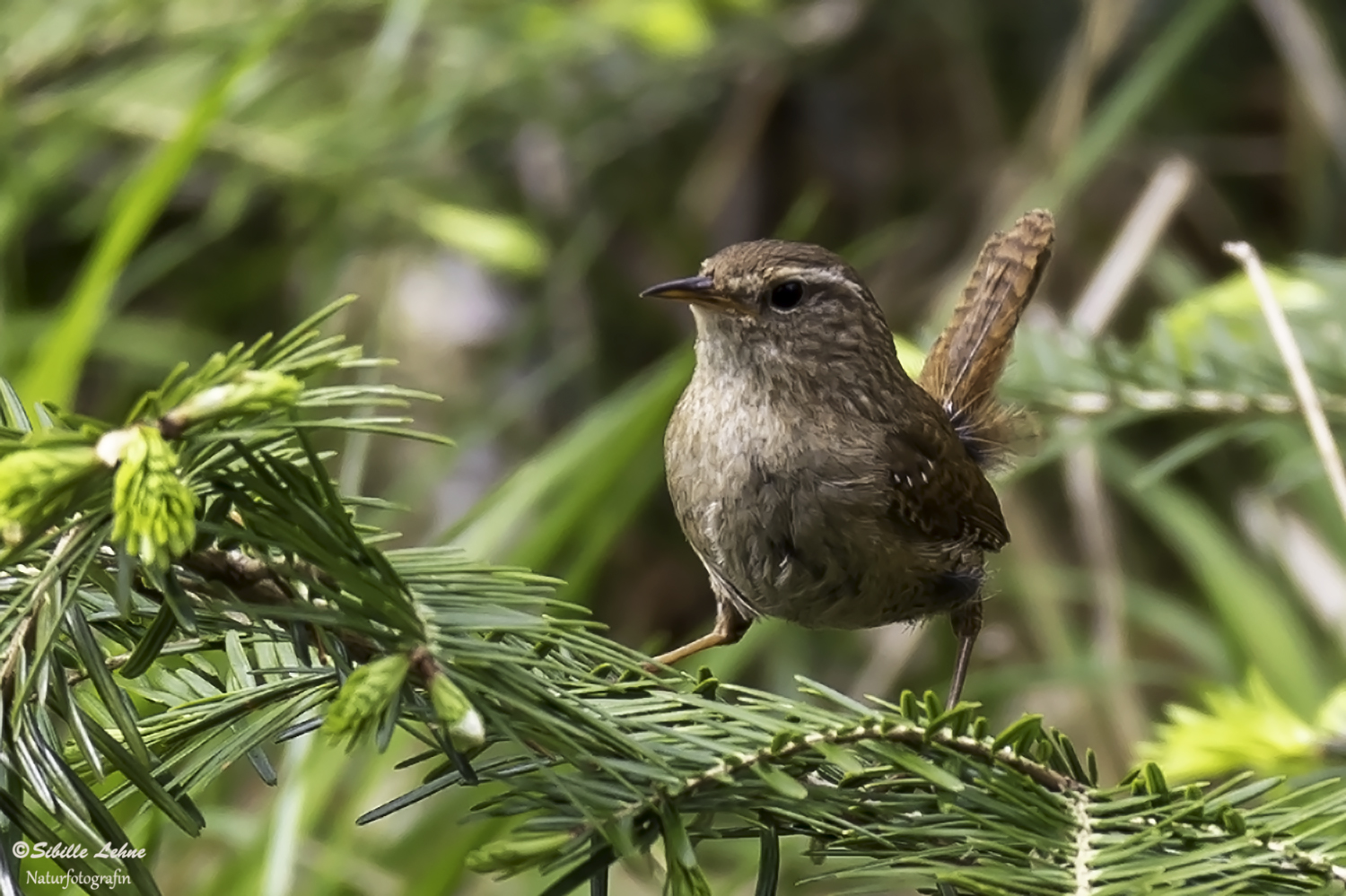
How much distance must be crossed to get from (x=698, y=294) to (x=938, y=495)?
43 centimetres

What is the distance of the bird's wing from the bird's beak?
0.28m

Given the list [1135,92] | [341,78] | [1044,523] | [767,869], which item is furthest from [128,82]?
[1044,523]

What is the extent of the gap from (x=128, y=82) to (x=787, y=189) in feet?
7.55

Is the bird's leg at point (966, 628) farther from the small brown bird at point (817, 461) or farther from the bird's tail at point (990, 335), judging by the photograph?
the bird's tail at point (990, 335)

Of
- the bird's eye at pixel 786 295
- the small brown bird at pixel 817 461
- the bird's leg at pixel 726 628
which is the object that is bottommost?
the bird's leg at pixel 726 628

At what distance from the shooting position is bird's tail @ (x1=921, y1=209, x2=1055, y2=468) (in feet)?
6.91

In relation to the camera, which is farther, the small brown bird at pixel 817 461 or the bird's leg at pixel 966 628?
the bird's leg at pixel 966 628

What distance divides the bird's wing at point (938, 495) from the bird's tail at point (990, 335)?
196mm

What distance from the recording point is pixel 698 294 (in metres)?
1.76

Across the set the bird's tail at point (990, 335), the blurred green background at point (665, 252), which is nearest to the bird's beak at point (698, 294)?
the blurred green background at point (665, 252)

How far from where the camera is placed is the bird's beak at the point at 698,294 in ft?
5.59

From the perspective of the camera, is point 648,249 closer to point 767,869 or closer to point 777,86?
point 777,86

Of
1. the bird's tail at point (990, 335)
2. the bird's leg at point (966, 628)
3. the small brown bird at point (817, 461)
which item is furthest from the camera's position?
the bird's tail at point (990, 335)

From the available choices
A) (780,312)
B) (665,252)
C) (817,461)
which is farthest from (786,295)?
(665,252)
